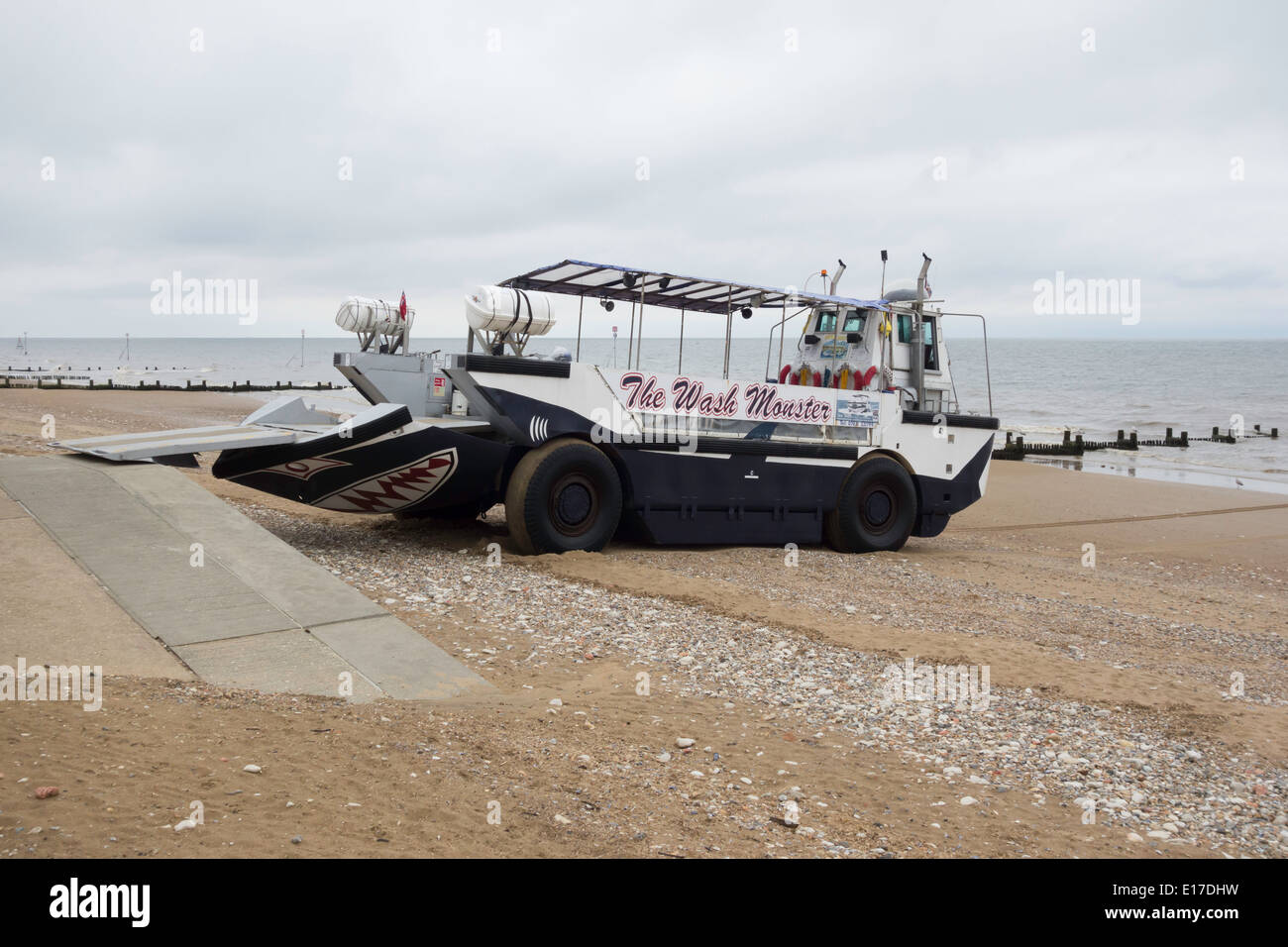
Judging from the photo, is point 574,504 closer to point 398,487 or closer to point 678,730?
point 398,487

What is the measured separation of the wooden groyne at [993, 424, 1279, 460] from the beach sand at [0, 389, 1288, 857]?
22923mm

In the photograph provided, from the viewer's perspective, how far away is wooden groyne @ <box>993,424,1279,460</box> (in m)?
33.5

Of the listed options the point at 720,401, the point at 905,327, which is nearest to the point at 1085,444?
the point at 905,327

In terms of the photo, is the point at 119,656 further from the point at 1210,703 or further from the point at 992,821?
the point at 1210,703

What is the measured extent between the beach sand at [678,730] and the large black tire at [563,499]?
1.20 ft

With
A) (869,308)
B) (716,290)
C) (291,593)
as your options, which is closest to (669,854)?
(291,593)

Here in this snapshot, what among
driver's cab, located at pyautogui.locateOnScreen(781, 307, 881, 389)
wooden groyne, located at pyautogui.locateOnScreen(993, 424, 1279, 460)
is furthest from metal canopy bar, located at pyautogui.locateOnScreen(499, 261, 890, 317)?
wooden groyne, located at pyautogui.locateOnScreen(993, 424, 1279, 460)

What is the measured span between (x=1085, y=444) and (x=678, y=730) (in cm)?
3574

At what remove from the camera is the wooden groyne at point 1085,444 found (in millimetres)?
33500

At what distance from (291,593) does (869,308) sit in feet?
31.3

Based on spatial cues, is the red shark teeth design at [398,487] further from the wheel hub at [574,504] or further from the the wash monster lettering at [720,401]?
the the wash monster lettering at [720,401]

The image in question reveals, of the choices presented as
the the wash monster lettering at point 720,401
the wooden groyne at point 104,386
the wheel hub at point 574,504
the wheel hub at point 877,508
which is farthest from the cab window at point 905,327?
the wooden groyne at point 104,386

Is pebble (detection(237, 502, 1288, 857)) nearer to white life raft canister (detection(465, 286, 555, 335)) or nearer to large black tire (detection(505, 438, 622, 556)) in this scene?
large black tire (detection(505, 438, 622, 556))

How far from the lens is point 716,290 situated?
12.9m
